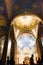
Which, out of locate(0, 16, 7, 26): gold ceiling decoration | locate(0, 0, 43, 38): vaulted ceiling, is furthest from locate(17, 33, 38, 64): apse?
locate(0, 0, 43, 38): vaulted ceiling

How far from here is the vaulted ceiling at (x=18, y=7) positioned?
12.1m

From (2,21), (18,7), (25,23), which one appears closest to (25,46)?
(25,23)

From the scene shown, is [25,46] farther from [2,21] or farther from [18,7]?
[18,7]

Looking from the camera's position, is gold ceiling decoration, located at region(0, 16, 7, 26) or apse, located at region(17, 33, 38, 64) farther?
apse, located at region(17, 33, 38, 64)

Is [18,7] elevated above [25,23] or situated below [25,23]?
above

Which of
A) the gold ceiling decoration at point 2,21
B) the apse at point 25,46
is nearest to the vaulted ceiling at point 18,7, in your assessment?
the gold ceiling decoration at point 2,21

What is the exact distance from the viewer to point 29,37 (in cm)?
1823

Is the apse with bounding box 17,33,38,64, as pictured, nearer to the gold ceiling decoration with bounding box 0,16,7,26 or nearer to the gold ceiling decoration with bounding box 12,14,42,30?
the gold ceiling decoration with bounding box 12,14,42,30

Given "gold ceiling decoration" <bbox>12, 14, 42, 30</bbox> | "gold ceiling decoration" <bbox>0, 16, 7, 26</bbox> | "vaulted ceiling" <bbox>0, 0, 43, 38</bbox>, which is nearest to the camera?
"vaulted ceiling" <bbox>0, 0, 43, 38</bbox>

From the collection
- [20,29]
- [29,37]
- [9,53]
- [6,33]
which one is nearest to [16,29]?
[20,29]

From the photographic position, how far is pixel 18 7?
41.5 ft

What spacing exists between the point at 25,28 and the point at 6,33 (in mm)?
5251

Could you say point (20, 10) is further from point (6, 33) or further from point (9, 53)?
point (9, 53)

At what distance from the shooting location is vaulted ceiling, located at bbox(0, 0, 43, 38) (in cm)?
1210
